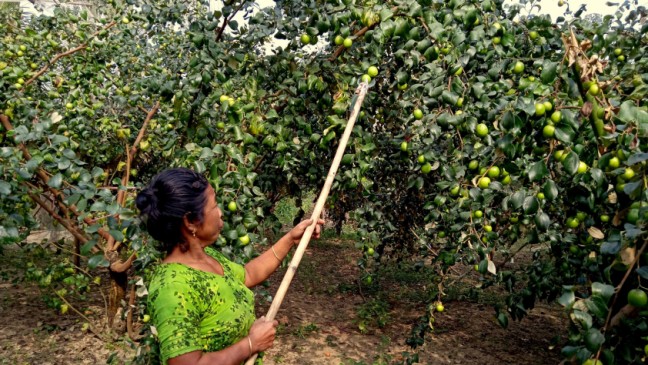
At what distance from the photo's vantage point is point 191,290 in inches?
62.2

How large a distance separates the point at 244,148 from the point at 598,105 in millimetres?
1548

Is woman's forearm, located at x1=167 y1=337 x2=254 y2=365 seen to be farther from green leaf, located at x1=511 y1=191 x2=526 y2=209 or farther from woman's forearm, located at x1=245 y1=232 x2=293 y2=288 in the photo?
green leaf, located at x1=511 y1=191 x2=526 y2=209

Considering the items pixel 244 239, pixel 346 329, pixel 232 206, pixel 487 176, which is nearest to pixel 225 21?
pixel 232 206

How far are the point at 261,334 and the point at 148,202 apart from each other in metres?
0.60

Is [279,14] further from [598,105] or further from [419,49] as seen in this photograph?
[598,105]

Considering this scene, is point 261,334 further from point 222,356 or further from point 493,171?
point 493,171

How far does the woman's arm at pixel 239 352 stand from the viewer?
1484 mm

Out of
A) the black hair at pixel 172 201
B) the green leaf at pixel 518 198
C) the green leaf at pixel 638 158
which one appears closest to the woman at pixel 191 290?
the black hair at pixel 172 201

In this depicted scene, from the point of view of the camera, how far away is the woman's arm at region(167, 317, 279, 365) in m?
1.48

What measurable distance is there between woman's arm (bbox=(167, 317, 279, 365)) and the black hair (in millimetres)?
410

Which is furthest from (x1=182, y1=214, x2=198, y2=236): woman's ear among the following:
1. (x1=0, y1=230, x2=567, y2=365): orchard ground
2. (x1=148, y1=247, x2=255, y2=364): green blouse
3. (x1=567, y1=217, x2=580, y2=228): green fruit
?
(x1=0, y1=230, x2=567, y2=365): orchard ground

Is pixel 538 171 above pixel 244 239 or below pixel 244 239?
above

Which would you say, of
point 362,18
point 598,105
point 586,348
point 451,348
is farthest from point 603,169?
point 451,348

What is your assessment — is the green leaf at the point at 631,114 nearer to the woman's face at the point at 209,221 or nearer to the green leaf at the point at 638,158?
the green leaf at the point at 638,158
